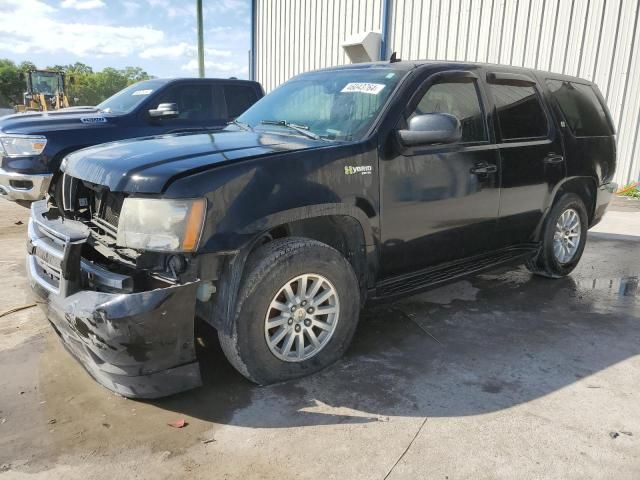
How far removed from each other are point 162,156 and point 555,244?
374cm

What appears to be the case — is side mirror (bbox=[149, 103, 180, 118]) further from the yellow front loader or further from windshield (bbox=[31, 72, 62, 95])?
windshield (bbox=[31, 72, 62, 95])

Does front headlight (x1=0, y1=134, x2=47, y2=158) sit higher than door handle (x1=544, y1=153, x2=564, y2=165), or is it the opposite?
door handle (x1=544, y1=153, x2=564, y2=165)

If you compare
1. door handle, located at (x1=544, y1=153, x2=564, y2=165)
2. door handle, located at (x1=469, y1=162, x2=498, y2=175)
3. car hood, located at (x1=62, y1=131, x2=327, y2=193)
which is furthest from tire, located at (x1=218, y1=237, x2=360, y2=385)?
door handle, located at (x1=544, y1=153, x2=564, y2=165)

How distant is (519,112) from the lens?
168 inches

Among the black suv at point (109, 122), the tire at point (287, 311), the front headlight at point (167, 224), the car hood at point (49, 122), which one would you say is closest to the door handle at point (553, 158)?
the tire at point (287, 311)

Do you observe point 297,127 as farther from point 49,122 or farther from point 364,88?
point 49,122

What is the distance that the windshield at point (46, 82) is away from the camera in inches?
1001

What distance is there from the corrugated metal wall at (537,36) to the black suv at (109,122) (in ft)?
18.6

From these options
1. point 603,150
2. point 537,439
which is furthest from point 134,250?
point 603,150

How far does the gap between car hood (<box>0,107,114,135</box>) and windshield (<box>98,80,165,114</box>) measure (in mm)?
313

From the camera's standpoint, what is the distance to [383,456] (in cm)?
247

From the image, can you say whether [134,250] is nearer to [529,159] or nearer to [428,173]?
[428,173]

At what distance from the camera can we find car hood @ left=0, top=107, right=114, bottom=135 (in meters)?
6.26

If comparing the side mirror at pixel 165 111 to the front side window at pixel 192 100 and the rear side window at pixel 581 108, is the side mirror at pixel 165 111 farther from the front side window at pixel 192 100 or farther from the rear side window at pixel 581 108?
the rear side window at pixel 581 108
